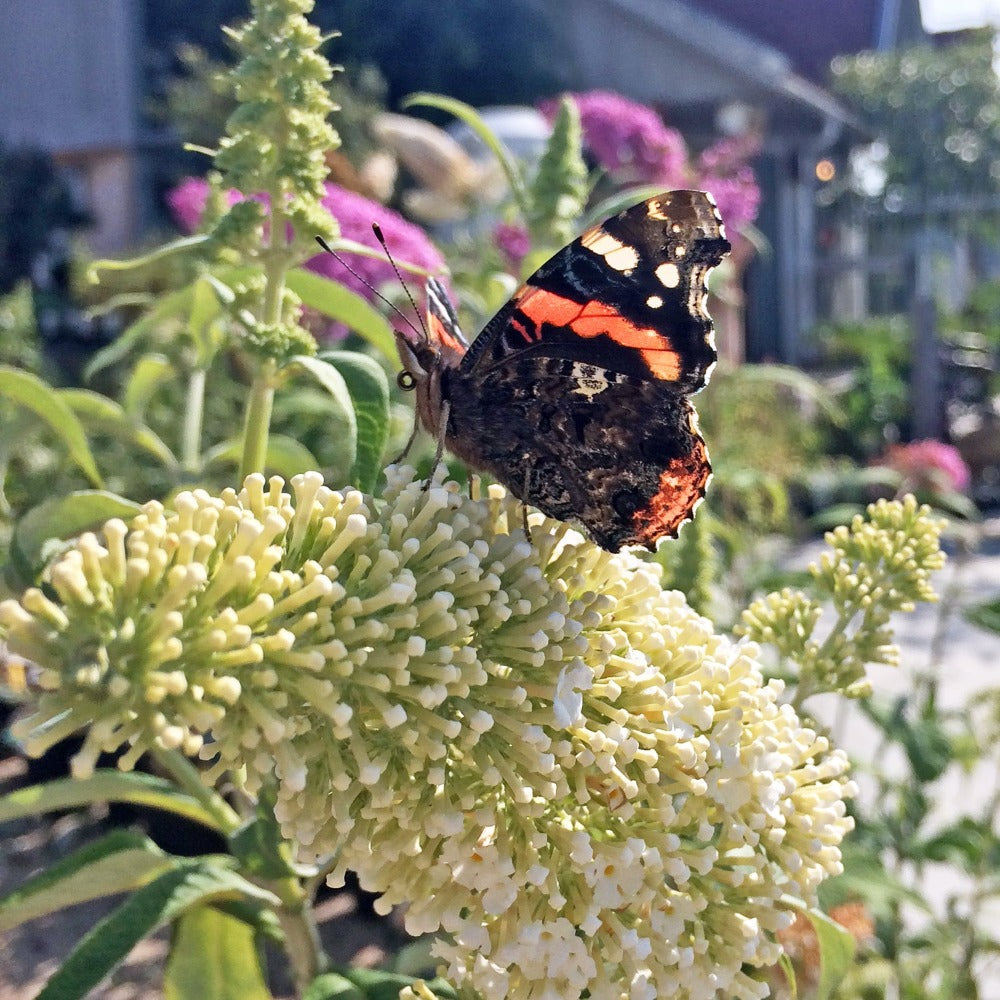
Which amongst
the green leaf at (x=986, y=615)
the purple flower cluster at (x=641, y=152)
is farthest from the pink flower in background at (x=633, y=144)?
the green leaf at (x=986, y=615)

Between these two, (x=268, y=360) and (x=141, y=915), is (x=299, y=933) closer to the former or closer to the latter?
(x=141, y=915)

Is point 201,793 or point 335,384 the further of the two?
point 201,793

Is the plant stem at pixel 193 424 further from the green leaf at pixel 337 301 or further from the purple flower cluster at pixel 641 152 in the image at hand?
the purple flower cluster at pixel 641 152

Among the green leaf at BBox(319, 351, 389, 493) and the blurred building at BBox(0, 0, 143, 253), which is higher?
the blurred building at BBox(0, 0, 143, 253)

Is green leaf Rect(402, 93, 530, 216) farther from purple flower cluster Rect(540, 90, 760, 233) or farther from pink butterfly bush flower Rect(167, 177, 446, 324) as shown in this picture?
purple flower cluster Rect(540, 90, 760, 233)

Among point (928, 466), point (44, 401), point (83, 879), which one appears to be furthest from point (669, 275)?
point (928, 466)

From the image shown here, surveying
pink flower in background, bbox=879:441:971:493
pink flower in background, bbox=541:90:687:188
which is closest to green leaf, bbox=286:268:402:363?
pink flower in background, bbox=541:90:687:188

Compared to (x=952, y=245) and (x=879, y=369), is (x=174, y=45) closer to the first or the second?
(x=879, y=369)
